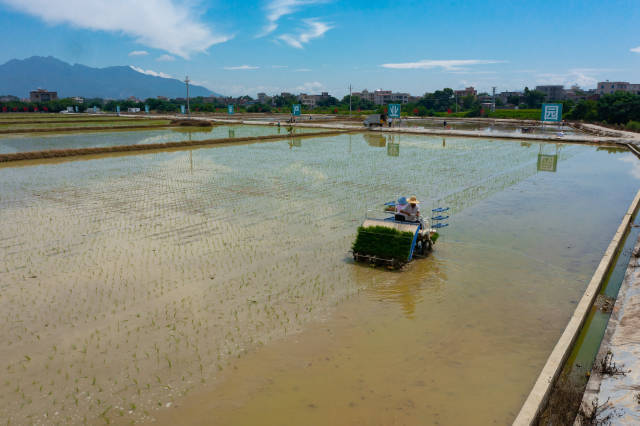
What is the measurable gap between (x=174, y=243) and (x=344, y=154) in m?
18.8

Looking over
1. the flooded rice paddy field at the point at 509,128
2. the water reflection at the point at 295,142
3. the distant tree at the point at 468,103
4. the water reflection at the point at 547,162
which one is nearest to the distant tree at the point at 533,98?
the distant tree at the point at 468,103

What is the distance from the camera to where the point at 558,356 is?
19.5 feet

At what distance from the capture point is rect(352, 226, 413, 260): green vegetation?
31.1 feet

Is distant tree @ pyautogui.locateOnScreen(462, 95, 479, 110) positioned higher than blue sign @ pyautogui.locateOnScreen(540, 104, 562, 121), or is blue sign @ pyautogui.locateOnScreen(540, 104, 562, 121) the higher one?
distant tree @ pyautogui.locateOnScreen(462, 95, 479, 110)

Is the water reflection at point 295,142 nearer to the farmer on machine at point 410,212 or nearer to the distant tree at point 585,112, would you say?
the farmer on machine at point 410,212

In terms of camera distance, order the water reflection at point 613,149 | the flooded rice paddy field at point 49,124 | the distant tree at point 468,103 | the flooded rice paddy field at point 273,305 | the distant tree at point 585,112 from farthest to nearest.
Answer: the distant tree at point 468,103, the distant tree at point 585,112, the flooded rice paddy field at point 49,124, the water reflection at point 613,149, the flooded rice paddy field at point 273,305

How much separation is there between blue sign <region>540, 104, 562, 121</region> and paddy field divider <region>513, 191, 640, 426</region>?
1571 inches

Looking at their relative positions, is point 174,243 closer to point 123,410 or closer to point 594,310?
point 123,410

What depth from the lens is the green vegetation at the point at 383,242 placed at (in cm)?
948

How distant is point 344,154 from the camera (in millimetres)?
28484

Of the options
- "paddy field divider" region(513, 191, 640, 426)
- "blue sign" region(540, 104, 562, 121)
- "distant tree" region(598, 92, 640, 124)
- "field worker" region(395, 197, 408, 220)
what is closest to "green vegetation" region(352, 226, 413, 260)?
"field worker" region(395, 197, 408, 220)

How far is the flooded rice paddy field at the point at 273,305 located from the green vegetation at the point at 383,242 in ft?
1.37

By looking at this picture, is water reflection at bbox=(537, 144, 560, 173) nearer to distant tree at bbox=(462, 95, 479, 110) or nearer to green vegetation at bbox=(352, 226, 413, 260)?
green vegetation at bbox=(352, 226, 413, 260)

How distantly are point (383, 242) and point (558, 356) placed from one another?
4.34 metres
